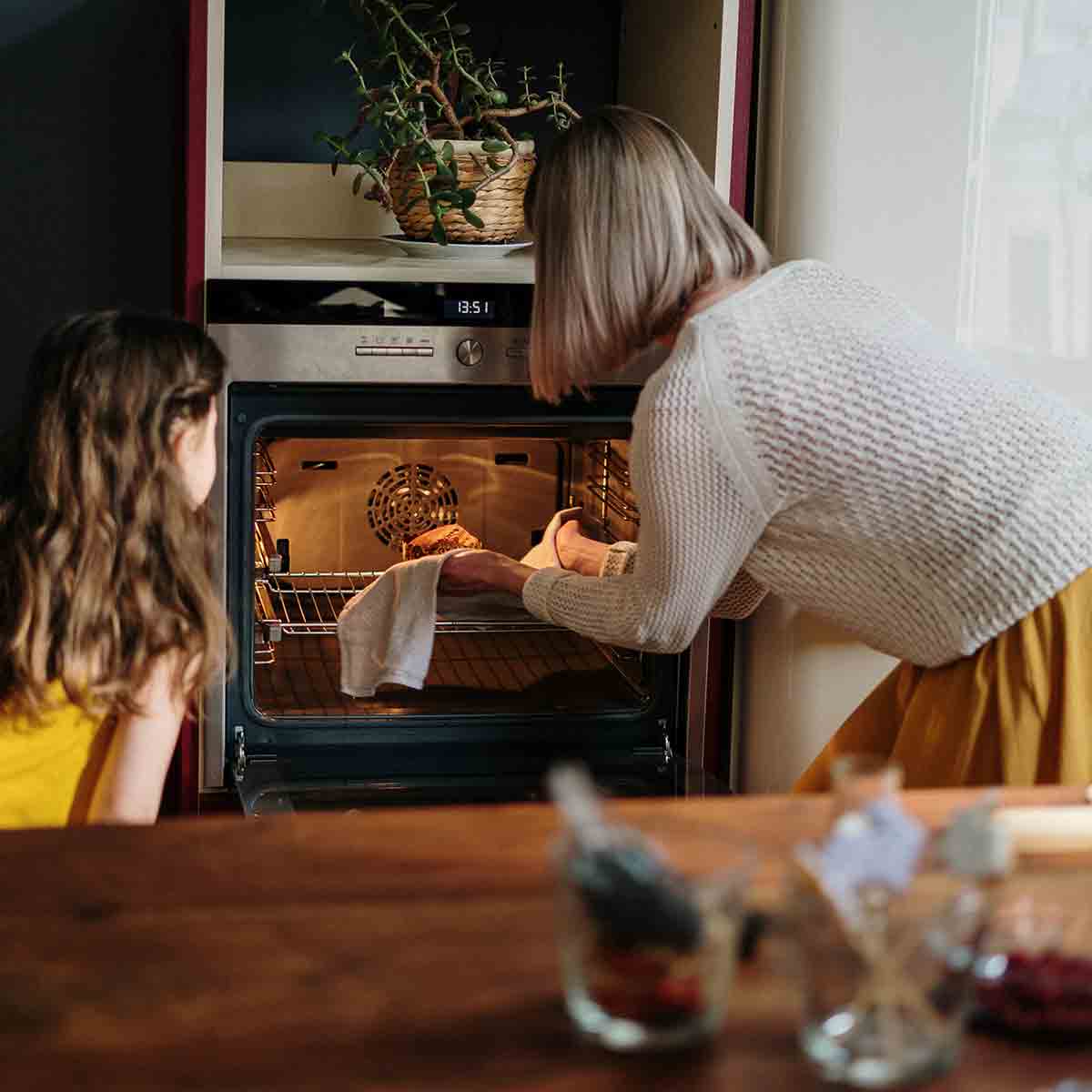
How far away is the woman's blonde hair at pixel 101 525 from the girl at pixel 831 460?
0.45 metres

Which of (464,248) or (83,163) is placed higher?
(83,163)

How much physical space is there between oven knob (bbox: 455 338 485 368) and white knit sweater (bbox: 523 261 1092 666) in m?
0.53

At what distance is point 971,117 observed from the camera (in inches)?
83.0

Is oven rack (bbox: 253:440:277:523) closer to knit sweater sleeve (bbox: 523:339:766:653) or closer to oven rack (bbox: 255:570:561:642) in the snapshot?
oven rack (bbox: 255:570:561:642)

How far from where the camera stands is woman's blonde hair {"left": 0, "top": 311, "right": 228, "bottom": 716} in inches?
61.1

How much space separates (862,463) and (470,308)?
716 millimetres

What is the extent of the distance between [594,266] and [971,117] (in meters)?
0.66

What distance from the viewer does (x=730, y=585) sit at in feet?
6.97

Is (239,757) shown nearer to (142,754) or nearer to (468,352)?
(468,352)

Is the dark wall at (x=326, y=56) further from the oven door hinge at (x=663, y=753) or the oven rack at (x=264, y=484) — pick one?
the oven door hinge at (x=663, y=753)

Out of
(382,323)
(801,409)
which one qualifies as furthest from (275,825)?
(382,323)

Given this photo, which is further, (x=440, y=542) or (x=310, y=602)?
(x=310, y=602)

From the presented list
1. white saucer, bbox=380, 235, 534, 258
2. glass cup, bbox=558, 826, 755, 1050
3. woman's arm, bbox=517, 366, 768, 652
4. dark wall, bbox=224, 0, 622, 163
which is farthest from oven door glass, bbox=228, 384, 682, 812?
glass cup, bbox=558, 826, 755, 1050

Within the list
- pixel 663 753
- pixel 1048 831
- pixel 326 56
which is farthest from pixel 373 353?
pixel 1048 831
